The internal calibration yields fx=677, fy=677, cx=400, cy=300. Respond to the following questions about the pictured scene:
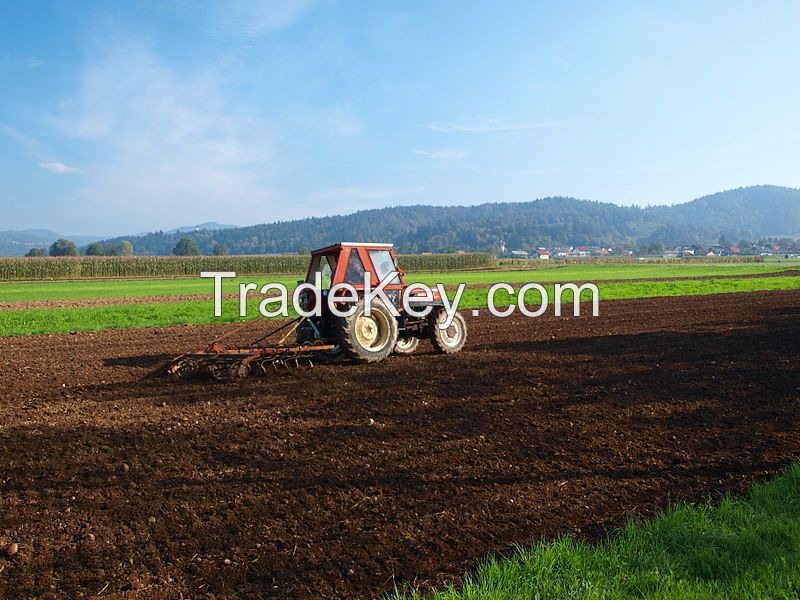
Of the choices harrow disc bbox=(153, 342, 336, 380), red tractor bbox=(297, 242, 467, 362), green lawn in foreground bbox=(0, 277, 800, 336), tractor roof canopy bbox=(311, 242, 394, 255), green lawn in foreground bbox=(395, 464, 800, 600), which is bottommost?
green lawn in foreground bbox=(395, 464, 800, 600)

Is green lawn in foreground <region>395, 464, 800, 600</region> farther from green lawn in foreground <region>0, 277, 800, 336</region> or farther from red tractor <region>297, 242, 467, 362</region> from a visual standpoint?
green lawn in foreground <region>0, 277, 800, 336</region>

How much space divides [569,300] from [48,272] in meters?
55.6

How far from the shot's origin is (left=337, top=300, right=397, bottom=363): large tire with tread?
10.7m

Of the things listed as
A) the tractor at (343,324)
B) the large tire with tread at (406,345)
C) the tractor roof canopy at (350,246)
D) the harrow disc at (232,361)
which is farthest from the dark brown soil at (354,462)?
the tractor roof canopy at (350,246)

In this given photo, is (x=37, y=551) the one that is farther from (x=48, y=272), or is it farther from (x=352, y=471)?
(x=48, y=272)

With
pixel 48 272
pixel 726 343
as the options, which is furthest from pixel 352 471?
pixel 48 272

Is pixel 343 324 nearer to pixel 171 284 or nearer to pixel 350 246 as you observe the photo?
pixel 350 246

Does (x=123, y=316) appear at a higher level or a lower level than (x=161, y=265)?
lower

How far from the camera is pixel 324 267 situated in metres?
11.6

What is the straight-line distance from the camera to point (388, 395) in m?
8.68

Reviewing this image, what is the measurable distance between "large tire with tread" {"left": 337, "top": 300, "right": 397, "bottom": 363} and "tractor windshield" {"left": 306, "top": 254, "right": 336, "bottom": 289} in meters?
0.89

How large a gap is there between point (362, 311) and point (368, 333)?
434mm

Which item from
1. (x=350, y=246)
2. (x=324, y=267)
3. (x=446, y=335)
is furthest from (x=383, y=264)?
(x=446, y=335)

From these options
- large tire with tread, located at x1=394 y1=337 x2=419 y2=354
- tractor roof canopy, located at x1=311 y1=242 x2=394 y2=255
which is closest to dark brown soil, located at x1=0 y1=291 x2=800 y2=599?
large tire with tread, located at x1=394 y1=337 x2=419 y2=354
